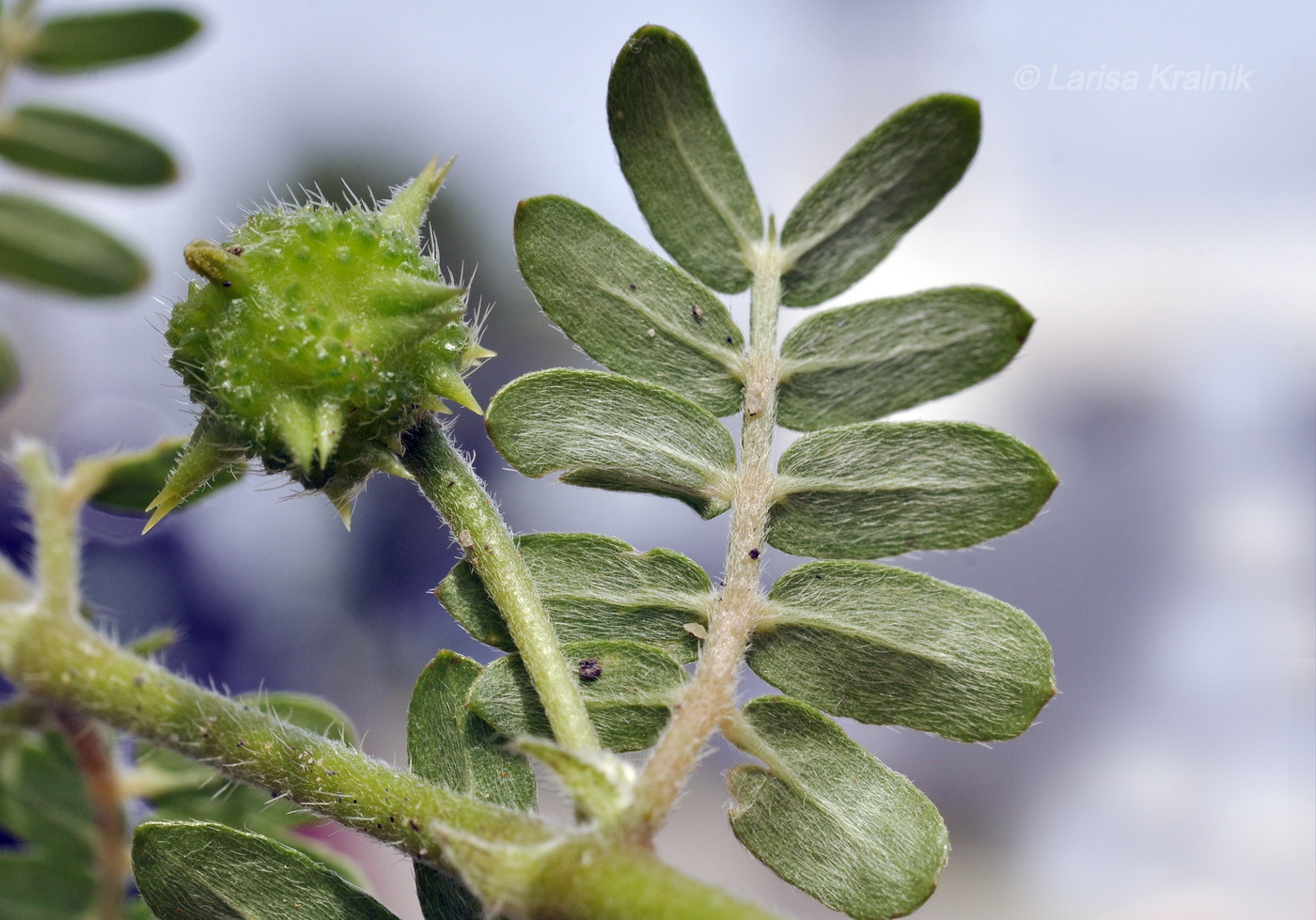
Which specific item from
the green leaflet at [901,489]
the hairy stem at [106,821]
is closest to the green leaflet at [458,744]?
the green leaflet at [901,489]

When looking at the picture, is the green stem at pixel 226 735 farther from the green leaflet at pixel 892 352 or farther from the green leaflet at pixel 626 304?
the green leaflet at pixel 892 352

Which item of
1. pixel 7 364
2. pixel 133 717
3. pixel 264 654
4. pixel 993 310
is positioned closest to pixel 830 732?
pixel 993 310

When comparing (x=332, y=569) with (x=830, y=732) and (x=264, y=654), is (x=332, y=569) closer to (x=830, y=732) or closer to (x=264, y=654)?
(x=264, y=654)

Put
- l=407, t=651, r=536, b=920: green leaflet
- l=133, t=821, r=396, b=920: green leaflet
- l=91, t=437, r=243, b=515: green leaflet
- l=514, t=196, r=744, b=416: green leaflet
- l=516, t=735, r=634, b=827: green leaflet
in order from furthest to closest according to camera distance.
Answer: l=91, t=437, r=243, b=515: green leaflet
l=514, t=196, r=744, b=416: green leaflet
l=407, t=651, r=536, b=920: green leaflet
l=133, t=821, r=396, b=920: green leaflet
l=516, t=735, r=634, b=827: green leaflet

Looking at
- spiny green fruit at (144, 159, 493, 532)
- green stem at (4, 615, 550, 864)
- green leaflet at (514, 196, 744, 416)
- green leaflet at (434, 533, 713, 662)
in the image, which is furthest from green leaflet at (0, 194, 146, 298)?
green leaflet at (434, 533, 713, 662)

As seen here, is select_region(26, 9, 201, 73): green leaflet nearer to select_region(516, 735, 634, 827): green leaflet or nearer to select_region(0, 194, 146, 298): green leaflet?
select_region(0, 194, 146, 298): green leaflet
